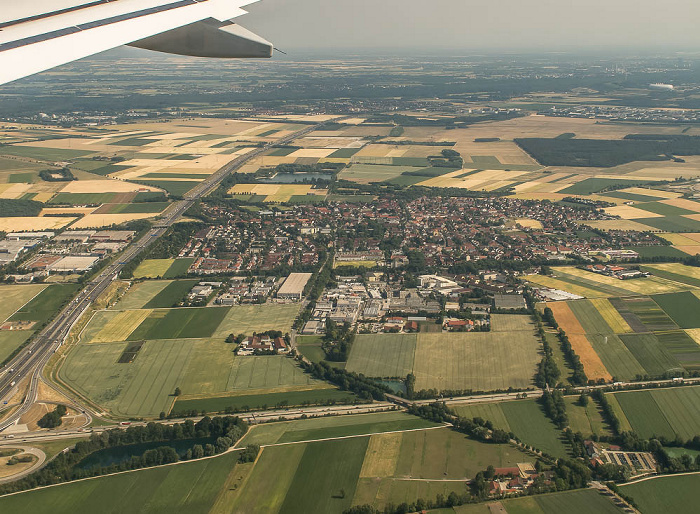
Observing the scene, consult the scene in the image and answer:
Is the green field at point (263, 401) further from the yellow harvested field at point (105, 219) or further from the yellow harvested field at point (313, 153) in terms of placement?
the yellow harvested field at point (313, 153)

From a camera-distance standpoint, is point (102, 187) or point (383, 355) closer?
point (383, 355)

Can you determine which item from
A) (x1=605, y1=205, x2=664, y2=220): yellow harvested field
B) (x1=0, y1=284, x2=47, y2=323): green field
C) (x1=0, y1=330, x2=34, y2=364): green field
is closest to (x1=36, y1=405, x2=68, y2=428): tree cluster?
(x1=0, y1=330, x2=34, y2=364): green field

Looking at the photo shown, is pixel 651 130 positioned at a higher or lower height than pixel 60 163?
higher

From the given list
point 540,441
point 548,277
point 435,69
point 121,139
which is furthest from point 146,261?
point 435,69

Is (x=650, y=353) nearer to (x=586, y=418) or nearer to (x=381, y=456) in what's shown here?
(x=586, y=418)

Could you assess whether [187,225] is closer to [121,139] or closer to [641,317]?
[641,317]

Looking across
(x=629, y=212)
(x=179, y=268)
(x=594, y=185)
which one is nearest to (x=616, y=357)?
(x=179, y=268)
